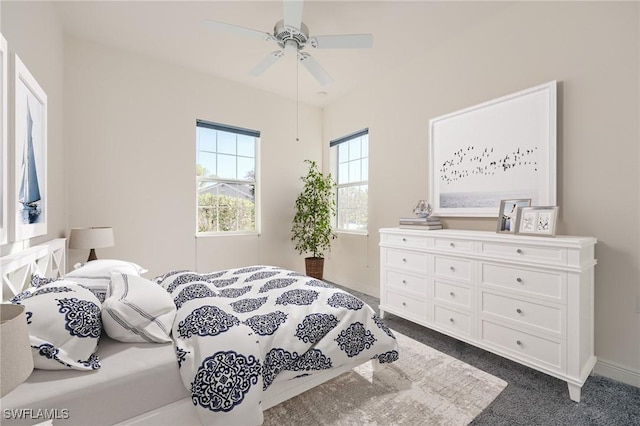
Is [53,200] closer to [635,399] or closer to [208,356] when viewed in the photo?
[208,356]

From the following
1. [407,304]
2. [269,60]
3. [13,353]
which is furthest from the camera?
[407,304]

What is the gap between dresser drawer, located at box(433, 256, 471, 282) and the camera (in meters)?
2.31

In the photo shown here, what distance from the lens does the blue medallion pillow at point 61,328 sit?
1.08 meters

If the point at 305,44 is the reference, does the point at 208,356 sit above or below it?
below

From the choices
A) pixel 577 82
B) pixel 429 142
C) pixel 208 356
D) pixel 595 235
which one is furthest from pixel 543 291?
pixel 208 356

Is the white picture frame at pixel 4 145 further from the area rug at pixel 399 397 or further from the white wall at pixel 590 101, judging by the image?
the white wall at pixel 590 101

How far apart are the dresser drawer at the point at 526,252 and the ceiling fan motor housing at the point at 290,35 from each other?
2.12 m

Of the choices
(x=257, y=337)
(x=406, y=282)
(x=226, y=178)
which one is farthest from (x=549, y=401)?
(x=226, y=178)

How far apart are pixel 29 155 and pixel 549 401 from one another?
3.41 meters

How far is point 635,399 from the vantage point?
1778 mm

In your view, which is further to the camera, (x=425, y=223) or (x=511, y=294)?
(x=425, y=223)

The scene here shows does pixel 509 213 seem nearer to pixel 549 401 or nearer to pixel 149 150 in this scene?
pixel 549 401

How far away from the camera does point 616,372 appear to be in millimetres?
1966

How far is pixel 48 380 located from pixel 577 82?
3.39 m
